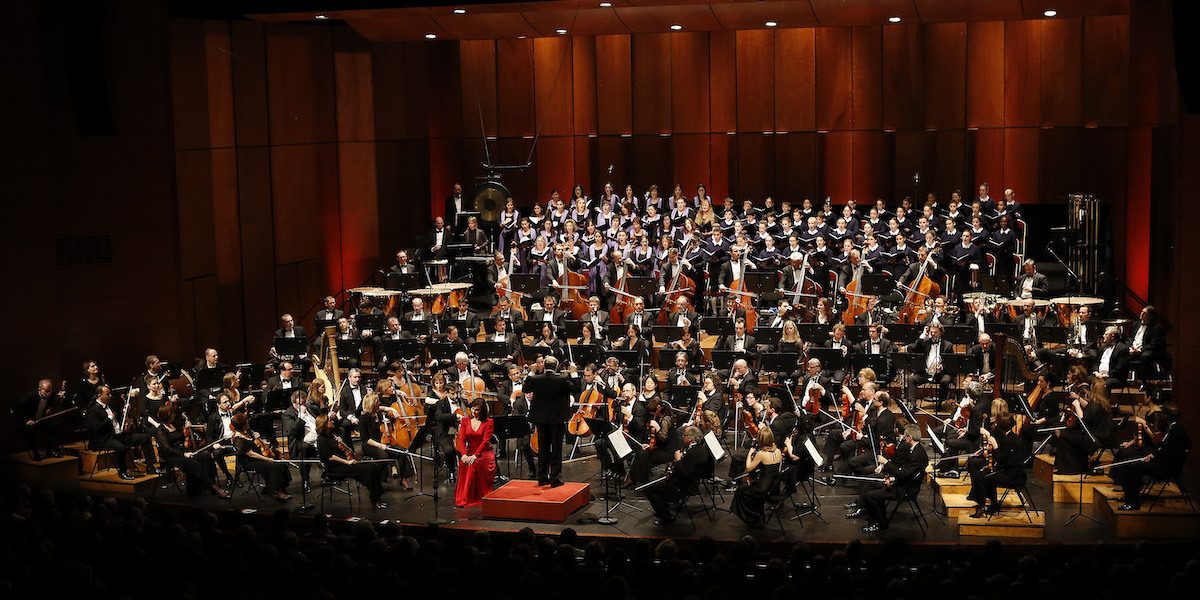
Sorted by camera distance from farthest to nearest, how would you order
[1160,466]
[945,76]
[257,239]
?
1. [945,76]
2. [257,239]
3. [1160,466]

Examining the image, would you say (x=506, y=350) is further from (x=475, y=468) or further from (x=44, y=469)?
(x=44, y=469)

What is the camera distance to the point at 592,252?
53.9 ft

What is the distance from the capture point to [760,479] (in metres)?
10.5

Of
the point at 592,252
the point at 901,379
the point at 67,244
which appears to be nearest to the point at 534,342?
the point at 592,252

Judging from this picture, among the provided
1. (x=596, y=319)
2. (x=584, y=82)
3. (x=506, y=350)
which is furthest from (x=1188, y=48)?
(x=584, y=82)

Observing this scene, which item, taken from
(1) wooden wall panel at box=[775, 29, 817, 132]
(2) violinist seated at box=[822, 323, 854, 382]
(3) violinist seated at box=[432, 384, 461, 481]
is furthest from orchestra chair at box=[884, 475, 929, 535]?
(1) wooden wall panel at box=[775, 29, 817, 132]

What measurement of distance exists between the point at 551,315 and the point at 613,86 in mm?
7470

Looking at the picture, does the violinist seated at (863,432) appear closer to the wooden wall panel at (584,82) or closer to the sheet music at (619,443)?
the sheet music at (619,443)

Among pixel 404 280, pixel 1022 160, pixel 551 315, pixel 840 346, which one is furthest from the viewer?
pixel 1022 160

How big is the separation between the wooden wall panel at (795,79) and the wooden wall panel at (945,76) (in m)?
1.95

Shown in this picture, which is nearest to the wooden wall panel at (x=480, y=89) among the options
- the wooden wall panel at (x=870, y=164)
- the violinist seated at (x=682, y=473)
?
the wooden wall panel at (x=870, y=164)

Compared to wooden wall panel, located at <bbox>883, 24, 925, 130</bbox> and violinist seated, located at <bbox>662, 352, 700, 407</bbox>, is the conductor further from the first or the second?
wooden wall panel, located at <bbox>883, 24, 925, 130</bbox>

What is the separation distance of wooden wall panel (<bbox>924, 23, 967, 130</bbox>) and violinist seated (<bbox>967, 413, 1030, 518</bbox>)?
35.1 feet

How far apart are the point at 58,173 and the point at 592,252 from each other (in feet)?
22.7
